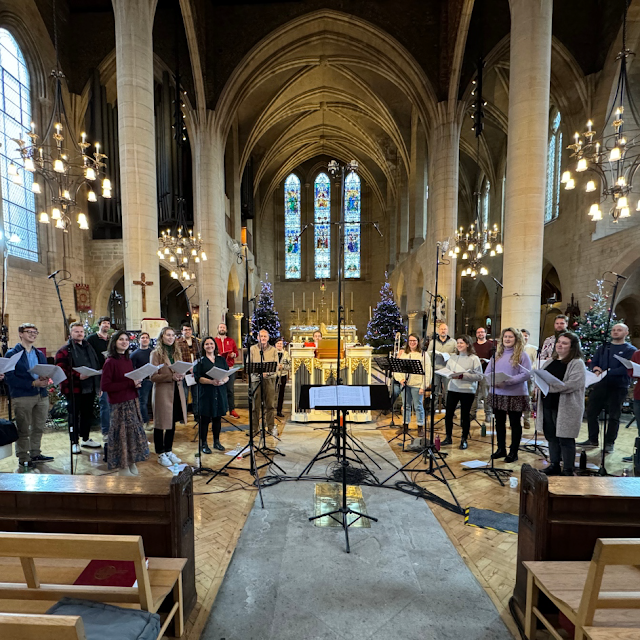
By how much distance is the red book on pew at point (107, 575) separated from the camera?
1.54 m

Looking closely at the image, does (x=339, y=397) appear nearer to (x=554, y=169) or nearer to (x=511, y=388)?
(x=511, y=388)

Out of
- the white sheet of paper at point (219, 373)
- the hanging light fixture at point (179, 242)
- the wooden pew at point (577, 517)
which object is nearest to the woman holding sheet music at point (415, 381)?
the white sheet of paper at point (219, 373)

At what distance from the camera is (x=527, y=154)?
260 inches

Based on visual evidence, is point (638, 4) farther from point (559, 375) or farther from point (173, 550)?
point (173, 550)

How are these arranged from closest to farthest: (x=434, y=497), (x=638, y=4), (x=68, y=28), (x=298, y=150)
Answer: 1. (x=434, y=497)
2. (x=638, y=4)
3. (x=68, y=28)
4. (x=298, y=150)

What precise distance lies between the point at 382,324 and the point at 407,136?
980 cm

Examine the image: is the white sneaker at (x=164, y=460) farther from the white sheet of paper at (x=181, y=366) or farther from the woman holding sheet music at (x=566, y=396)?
the woman holding sheet music at (x=566, y=396)

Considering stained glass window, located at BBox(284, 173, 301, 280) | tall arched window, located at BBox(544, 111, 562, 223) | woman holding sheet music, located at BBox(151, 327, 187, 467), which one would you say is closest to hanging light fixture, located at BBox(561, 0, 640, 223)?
tall arched window, located at BBox(544, 111, 562, 223)

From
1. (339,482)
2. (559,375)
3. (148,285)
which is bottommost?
(339,482)

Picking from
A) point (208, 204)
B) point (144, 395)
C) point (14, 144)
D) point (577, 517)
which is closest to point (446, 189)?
point (208, 204)

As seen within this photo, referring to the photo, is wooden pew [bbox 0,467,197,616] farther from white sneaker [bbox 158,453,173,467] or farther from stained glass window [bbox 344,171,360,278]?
stained glass window [bbox 344,171,360,278]

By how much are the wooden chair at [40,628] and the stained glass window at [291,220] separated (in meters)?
24.1

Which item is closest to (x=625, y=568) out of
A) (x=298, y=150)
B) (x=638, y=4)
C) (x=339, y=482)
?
(x=339, y=482)

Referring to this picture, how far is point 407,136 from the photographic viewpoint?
16844 mm
